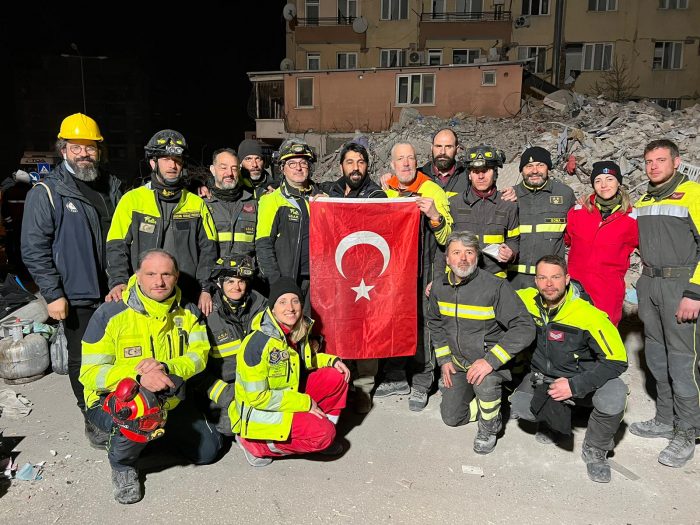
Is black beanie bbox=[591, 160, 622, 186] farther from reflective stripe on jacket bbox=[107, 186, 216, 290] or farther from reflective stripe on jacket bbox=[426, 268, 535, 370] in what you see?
reflective stripe on jacket bbox=[107, 186, 216, 290]

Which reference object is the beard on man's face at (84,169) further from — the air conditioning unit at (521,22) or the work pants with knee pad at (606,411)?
the air conditioning unit at (521,22)

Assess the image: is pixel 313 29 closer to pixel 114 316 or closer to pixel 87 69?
pixel 87 69

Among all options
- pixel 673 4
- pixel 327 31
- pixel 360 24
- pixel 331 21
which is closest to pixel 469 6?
pixel 360 24

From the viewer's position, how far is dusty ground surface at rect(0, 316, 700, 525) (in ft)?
10.6

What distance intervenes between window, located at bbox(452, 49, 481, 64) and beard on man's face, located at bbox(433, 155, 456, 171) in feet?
88.6

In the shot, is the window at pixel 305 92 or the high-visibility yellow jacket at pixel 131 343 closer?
the high-visibility yellow jacket at pixel 131 343

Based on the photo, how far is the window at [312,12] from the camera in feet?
99.8

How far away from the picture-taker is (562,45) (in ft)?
94.5

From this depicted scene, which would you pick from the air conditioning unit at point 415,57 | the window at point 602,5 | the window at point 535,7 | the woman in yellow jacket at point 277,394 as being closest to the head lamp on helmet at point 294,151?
the woman in yellow jacket at point 277,394

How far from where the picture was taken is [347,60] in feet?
100

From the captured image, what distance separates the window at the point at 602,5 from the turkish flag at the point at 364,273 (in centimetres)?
3116

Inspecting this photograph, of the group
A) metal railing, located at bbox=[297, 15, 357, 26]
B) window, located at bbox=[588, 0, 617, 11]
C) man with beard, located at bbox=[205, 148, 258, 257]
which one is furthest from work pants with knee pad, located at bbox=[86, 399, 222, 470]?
window, located at bbox=[588, 0, 617, 11]

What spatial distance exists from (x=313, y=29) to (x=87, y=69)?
15471mm

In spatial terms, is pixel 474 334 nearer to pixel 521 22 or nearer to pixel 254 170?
pixel 254 170
